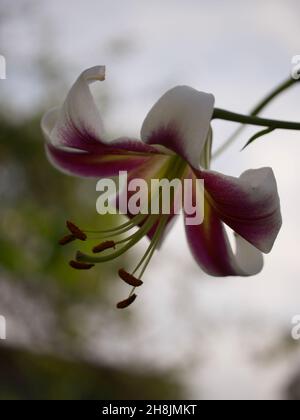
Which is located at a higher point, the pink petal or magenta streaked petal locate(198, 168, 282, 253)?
the pink petal

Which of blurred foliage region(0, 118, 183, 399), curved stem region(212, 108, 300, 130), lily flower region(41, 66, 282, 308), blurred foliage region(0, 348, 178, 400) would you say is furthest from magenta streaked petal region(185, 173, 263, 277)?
blurred foliage region(0, 348, 178, 400)

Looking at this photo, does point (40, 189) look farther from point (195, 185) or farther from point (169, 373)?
point (195, 185)

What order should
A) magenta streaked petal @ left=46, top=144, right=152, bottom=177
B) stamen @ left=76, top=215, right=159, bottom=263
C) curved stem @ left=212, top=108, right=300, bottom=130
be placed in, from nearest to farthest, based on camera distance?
1. curved stem @ left=212, top=108, right=300, bottom=130
2. stamen @ left=76, top=215, right=159, bottom=263
3. magenta streaked petal @ left=46, top=144, right=152, bottom=177

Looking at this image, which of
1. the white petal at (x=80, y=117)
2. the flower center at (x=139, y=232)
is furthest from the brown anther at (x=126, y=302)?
the white petal at (x=80, y=117)

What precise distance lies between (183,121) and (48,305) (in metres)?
3.63

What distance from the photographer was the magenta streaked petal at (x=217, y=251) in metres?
0.50

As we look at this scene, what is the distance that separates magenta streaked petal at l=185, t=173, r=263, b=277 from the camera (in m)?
0.50

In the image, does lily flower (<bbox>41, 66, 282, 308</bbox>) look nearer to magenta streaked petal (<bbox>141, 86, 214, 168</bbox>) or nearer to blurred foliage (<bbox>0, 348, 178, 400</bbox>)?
magenta streaked petal (<bbox>141, 86, 214, 168</bbox>)

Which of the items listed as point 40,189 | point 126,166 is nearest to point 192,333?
point 40,189

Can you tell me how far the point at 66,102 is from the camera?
0.44 metres

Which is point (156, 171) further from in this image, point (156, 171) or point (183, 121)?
point (183, 121)

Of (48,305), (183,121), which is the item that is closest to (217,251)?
(183,121)

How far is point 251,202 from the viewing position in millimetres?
420

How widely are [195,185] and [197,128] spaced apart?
0.43 feet
